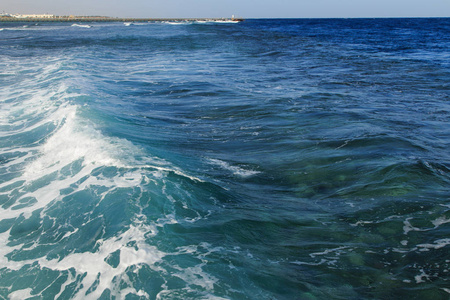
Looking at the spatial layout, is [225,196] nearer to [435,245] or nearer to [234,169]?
[234,169]

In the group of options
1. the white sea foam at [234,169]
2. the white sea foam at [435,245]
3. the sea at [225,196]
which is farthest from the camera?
the white sea foam at [234,169]

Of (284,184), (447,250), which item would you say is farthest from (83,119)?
(447,250)

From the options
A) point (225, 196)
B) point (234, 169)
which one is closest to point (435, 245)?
point (225, 196)

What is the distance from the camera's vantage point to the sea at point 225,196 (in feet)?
15.2

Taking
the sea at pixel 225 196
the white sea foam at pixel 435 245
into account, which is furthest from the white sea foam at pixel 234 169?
the white sea foam at pixel 435 245

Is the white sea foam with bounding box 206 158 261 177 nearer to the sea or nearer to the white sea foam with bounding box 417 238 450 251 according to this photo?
the sea

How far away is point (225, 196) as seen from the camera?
265 inches

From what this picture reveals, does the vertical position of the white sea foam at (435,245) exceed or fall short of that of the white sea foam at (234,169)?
it falls short

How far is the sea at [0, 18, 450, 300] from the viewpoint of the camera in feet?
15.2

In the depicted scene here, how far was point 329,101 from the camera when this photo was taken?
13.8 m

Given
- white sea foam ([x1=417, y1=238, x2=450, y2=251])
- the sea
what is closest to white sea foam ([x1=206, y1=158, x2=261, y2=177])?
the sea

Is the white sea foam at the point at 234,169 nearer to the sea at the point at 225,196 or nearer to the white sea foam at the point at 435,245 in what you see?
the sea at the point at 225,196

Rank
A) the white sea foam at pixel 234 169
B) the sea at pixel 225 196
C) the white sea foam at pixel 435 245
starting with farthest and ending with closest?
the white sea foam at pixel 234 169 → the white sea foam at pixel 435 245 → the sea at pixel 225 196

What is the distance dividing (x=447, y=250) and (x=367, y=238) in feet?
3.51
